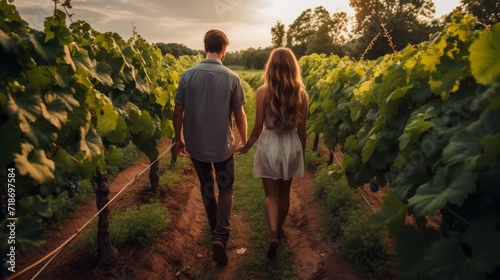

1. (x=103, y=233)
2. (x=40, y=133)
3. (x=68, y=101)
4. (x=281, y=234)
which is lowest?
(x=281, y=234)

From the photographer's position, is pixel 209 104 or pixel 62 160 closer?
pixel 62 160

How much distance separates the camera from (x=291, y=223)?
524 cm

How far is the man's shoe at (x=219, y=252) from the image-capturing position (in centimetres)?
382

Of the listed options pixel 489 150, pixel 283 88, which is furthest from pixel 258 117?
pixel 489 150

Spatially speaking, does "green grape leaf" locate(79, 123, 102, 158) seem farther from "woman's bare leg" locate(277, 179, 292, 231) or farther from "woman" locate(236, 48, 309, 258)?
"woman's bare leg" locate(277, 179, 292, 231)

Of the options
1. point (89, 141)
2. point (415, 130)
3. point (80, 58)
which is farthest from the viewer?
point (80, 58)

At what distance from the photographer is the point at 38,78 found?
2.06 m

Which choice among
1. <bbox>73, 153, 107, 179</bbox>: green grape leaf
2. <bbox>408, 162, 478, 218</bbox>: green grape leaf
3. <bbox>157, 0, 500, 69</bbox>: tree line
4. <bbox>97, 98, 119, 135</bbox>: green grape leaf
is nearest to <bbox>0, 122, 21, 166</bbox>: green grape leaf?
<bbox>73, 153, 107, 179</bbox>: green grape leaf

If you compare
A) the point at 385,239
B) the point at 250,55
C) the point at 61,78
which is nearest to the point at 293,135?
the point at 385,239

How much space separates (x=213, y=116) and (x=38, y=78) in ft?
6.32

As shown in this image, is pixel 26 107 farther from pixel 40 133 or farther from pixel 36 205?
pixel 36 205

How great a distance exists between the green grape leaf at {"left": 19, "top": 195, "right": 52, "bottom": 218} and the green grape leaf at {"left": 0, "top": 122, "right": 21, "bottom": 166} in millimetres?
206

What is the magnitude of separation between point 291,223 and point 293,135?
1.80 metres

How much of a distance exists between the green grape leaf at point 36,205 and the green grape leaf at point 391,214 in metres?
1.60
